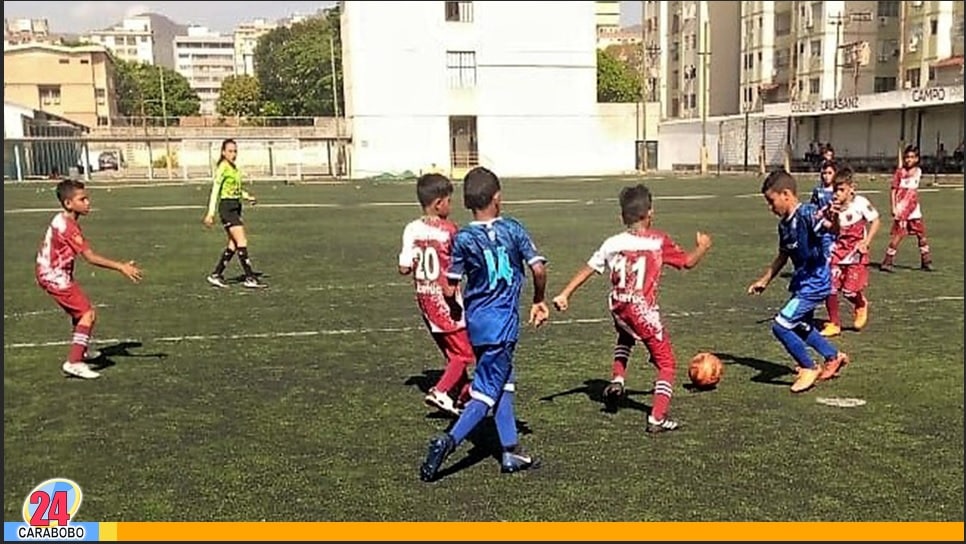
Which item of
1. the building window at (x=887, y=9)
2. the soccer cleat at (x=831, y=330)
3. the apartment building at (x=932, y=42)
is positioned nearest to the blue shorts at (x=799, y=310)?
the soccer cleat at (x=831, y=330)

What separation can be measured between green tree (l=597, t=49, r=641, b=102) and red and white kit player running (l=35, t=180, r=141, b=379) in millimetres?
92122

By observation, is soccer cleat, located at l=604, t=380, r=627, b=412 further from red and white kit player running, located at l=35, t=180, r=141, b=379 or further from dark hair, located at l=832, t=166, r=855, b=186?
dark hair, located at l=832, t=166, r=855, b=186

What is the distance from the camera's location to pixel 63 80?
9219 centimetres

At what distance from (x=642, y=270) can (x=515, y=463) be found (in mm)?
1485

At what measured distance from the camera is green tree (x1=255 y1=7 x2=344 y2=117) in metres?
89.5

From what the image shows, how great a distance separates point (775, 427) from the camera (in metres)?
6.39

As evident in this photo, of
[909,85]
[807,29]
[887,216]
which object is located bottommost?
[887,216]

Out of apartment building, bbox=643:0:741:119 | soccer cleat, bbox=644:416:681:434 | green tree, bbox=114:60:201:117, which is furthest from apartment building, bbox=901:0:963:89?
green tree, bbox=114:60:201:117

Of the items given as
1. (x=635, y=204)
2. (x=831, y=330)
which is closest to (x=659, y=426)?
(x=635, y=204)

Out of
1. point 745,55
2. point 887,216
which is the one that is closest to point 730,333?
point 887,216

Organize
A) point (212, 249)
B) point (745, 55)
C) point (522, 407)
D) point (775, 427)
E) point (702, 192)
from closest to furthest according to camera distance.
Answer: point (775, 427) → point (522, 407) → point (212, 249) → point (702, 192) → point (745, 55)

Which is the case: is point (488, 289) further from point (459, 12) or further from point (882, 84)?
point (882, 84)

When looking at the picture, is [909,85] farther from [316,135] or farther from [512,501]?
[512,501]

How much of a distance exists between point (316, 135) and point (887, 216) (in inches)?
2015
